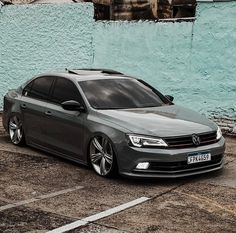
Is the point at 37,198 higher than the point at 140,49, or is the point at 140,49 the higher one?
the point at 140,49

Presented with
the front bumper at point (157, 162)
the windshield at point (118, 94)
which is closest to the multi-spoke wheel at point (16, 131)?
the windshield at point (118, 94)

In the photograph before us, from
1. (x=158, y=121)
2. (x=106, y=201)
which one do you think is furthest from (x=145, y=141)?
(x=106, y=201)

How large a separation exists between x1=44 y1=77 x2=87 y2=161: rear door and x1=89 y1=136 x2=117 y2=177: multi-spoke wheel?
0.30 metres

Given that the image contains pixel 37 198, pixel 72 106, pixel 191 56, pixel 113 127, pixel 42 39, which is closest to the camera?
pixel 37 198

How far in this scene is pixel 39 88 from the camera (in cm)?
947

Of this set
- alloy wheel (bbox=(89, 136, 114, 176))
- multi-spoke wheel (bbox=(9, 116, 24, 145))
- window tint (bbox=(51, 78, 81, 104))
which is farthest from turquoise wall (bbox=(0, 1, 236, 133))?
alloy wheel (bbox=(89, 136, 114, 176))

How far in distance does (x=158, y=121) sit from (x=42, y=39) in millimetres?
7686

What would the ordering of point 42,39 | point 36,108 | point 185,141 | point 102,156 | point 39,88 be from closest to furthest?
1. point 185,141
2. point 102,156
3. point 36,108
4. point 39,88
5. point 42,39

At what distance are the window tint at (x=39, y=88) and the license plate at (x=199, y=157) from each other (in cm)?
305

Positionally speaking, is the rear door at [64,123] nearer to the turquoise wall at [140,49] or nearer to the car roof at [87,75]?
the car roof at [87,75]

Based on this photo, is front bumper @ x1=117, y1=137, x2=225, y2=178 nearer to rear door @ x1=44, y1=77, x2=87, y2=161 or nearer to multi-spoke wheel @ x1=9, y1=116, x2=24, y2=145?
rear door @ x1=44, y1=77, x2=87, y2=161

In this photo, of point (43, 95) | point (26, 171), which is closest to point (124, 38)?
point (43, 95)

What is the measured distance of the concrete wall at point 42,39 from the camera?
13.6 meters

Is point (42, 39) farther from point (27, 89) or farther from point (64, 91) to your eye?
point (64, 91)
